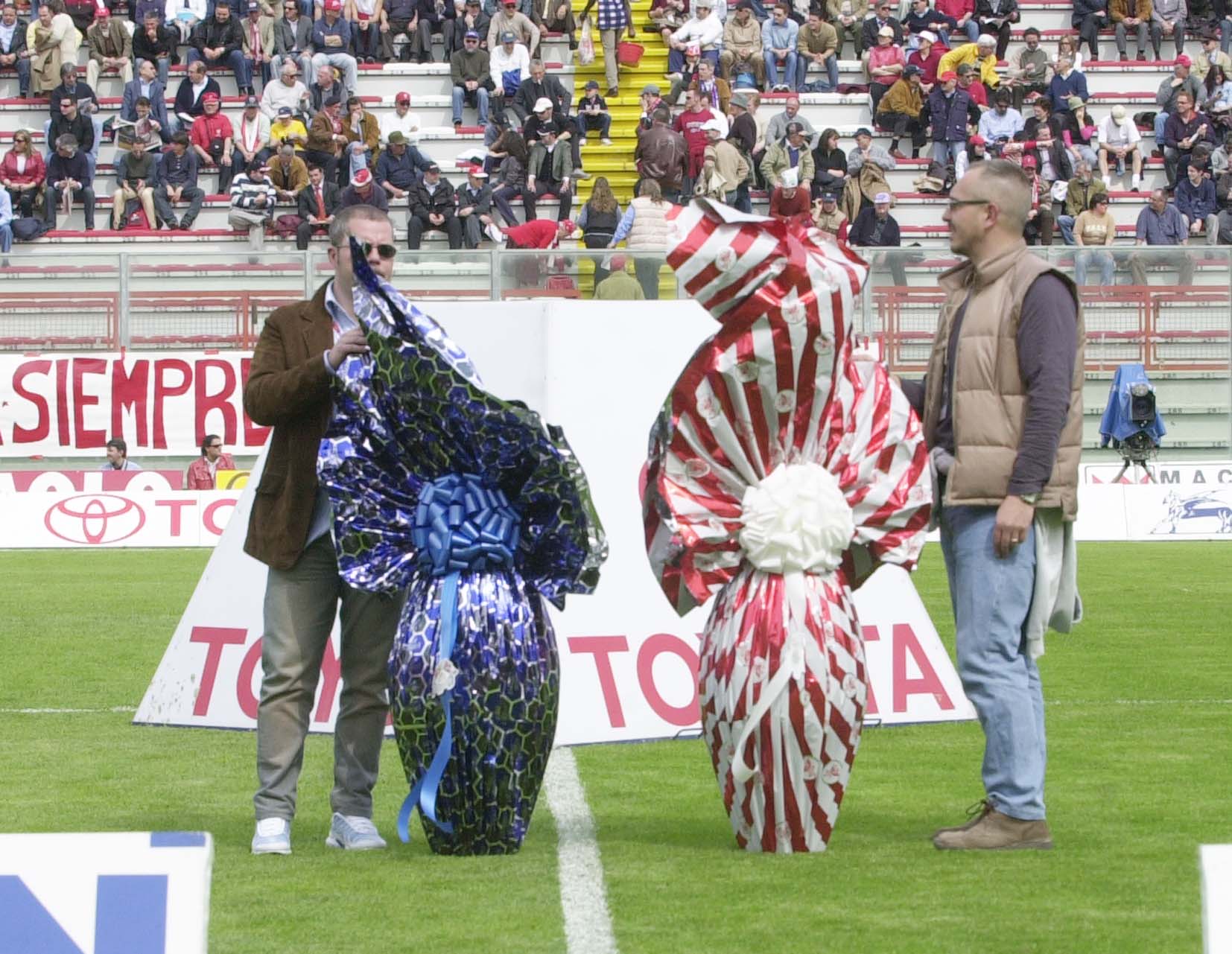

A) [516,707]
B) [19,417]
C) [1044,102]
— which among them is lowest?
[19,417]

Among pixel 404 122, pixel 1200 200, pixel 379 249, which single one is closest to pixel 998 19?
pixel 1200 200

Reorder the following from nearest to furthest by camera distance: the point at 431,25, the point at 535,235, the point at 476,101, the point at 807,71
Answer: the point at 535,235, the point at 476,101, the point at 431,25, the point at 807,71

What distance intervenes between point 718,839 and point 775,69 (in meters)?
24.9

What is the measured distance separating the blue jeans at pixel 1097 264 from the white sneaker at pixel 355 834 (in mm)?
16918

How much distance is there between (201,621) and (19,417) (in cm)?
1413

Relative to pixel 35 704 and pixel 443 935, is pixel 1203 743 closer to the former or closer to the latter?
pixel 443 935

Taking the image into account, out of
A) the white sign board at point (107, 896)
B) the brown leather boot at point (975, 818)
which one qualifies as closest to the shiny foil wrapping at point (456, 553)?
the brown leather boot at point (975, 818)

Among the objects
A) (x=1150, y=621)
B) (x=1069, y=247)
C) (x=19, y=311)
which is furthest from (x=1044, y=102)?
(x=1150, y=621)

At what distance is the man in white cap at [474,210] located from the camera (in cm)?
2628

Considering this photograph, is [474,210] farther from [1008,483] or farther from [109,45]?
[1008,483]

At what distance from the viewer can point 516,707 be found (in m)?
6.06

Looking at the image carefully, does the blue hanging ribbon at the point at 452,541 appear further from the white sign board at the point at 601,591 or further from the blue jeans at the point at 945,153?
the blue jeans at the point at 945,153

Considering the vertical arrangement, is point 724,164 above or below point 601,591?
above

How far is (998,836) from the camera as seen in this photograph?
621 cm
